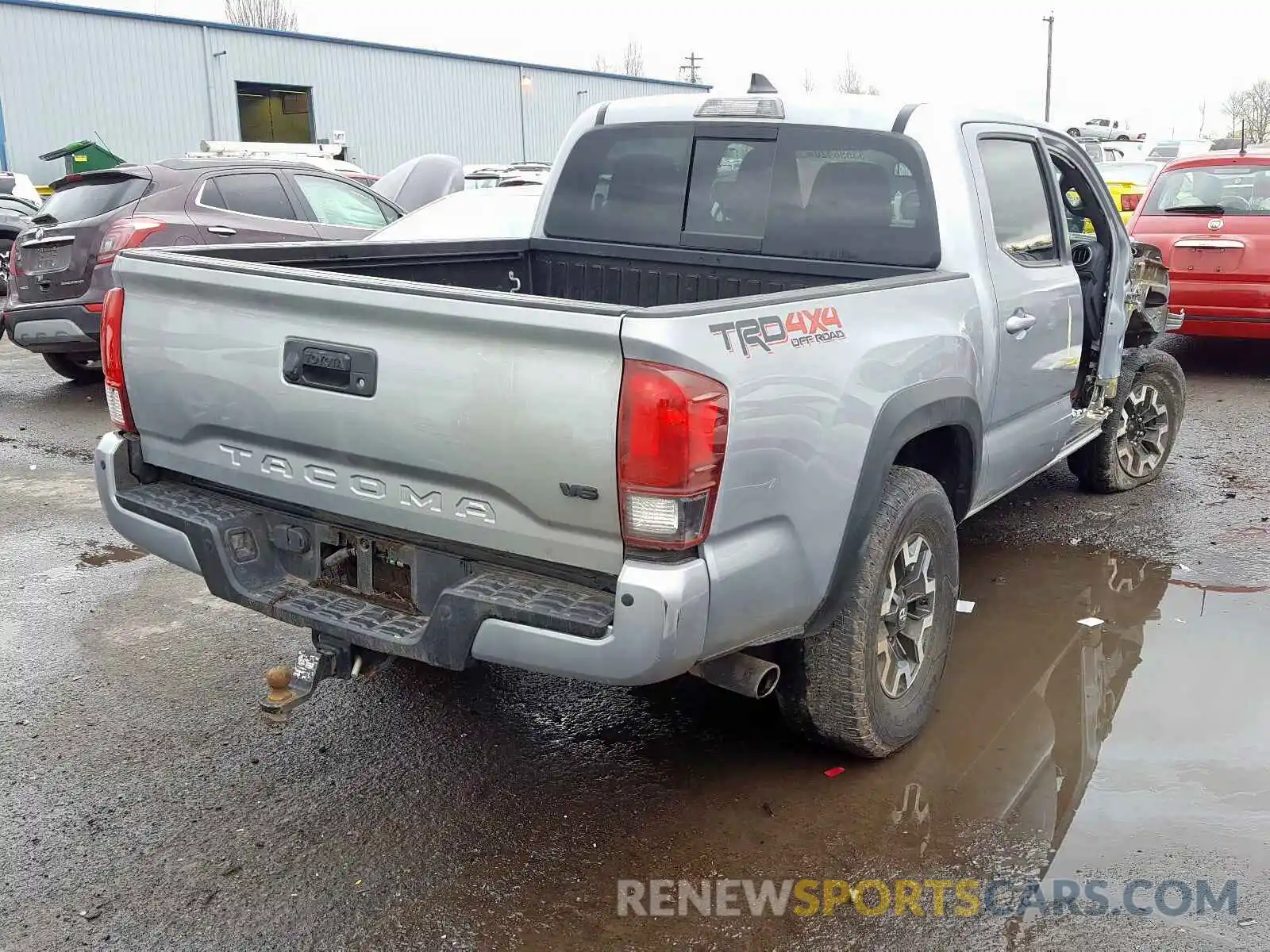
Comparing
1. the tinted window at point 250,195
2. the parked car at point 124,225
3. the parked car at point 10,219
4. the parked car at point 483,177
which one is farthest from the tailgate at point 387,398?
the parked car at point 483,177

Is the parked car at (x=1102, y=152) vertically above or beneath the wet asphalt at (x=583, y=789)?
above

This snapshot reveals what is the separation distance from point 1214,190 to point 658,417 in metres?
8.85

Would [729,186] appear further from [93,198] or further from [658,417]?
[93,198]

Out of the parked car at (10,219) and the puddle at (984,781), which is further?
the parked car at (10,219)

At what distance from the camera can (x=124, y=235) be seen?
8.48 m

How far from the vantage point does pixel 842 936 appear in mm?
2789

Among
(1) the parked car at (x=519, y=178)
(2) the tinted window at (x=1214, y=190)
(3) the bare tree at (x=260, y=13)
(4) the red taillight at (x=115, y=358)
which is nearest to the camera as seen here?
(4) the red taillight at (x=115, y=358)

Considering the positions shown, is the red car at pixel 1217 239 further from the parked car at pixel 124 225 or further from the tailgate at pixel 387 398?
the tailgate at pixel 387 398

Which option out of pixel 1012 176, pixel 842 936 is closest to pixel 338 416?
pixel 842 936

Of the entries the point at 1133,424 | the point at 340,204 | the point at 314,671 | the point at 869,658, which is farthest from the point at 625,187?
the point at 340,204

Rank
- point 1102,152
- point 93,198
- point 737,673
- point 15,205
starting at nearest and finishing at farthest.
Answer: point 737,673
point 93,198
point 15,205
point 1102,152

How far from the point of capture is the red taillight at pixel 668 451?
2.58 meters

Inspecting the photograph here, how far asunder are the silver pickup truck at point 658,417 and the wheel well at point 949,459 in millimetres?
13

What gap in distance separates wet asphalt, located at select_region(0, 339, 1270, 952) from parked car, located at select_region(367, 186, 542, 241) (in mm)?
3155
